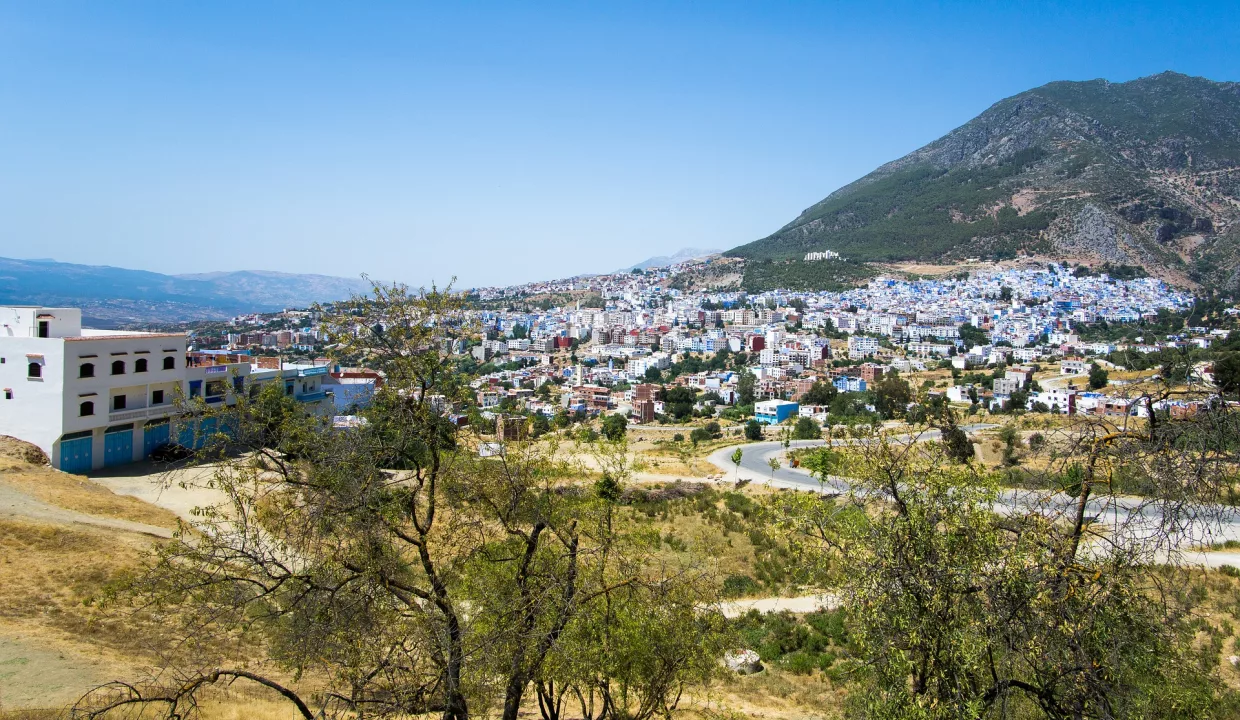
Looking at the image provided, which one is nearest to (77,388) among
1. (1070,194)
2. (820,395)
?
(820,395)

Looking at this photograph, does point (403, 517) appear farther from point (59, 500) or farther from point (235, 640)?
point (59, 500)

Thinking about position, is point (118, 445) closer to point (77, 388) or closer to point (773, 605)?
point (77, 388)

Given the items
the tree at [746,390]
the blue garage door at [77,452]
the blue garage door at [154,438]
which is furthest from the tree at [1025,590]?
the tree at [746,390]

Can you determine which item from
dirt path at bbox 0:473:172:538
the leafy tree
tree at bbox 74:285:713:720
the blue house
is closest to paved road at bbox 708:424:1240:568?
tree at bbox 74:285:713:720

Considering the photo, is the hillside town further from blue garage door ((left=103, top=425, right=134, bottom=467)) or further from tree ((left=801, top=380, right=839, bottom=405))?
tree ((left=801, top=380, right=839, bottom=405))

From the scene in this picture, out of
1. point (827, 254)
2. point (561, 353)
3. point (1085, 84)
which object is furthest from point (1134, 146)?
point (561, 353)

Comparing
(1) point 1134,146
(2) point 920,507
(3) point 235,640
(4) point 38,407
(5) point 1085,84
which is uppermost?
(5) point 1085,84

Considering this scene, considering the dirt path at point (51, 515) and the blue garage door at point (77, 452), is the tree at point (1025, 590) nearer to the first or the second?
the dirt path at point (51, 515)
